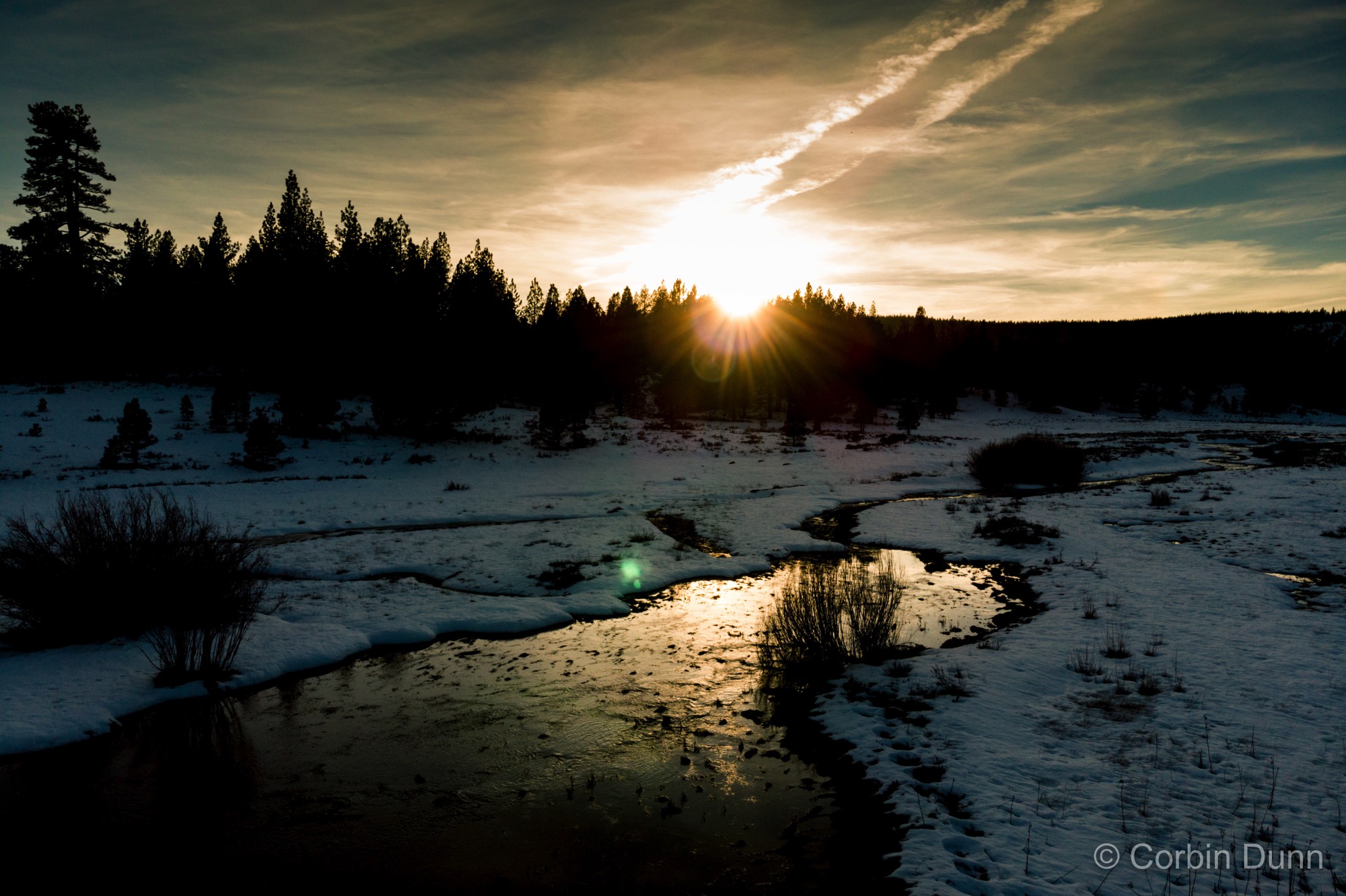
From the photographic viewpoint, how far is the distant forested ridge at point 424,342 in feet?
125

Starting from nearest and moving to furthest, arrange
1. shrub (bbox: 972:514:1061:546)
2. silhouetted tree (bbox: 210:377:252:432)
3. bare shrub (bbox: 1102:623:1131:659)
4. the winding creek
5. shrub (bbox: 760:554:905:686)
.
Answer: the winding creek
bare shrub (bbox: 1102:623:1131:659)
shrub (bbox: 760:554:905:686)
shrub (bbox: 972:514:1061:546)
silhouetted tree (bbox: 210:377:252:432)

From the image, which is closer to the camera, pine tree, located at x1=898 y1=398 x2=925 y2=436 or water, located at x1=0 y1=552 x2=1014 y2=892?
water, located at x1=0 y1=552 x2=1014 y2=892

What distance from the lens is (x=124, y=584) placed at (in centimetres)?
1023

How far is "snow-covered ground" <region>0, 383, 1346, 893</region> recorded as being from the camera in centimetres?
602

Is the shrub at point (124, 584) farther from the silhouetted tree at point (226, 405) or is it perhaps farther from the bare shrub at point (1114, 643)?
the silhouetted tree at point (226, 405)

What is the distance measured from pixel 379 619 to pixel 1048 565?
50.1 ft

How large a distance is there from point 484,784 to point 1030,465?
30.5 m

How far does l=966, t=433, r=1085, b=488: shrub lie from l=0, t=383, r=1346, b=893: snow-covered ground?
1.73 m

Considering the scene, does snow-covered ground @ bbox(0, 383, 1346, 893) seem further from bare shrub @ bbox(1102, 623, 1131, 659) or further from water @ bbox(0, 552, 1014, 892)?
water @ bbox(0, 552, 1014, 892)

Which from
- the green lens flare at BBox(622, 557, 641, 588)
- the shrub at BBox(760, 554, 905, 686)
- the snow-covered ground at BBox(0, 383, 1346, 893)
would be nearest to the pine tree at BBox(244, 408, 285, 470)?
the snow-covered ground at BBox(0, 383, 1346, 893)

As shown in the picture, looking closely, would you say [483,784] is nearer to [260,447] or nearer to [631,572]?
[631,572]

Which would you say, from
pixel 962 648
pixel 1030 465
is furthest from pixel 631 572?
pixel 1030 465

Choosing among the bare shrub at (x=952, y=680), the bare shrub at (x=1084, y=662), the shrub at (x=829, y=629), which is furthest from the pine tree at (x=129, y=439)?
the bare shrub at (x=1084, y=662)

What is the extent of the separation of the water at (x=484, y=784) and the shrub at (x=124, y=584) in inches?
67.1
